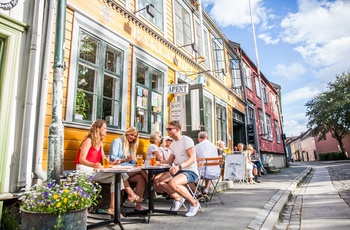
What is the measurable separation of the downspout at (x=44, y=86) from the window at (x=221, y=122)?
348 inches

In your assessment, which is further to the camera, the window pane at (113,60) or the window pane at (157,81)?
the window pane at (157,81)

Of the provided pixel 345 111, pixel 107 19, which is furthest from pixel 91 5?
pixel 345 111

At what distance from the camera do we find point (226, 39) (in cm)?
1465

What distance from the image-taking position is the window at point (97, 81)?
528 cm

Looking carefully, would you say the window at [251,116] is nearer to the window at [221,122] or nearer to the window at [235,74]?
the window at [235,74]

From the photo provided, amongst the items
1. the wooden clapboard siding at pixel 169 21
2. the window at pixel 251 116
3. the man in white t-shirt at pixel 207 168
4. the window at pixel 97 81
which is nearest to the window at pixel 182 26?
the wooden clapboard siding at pixel 169 21

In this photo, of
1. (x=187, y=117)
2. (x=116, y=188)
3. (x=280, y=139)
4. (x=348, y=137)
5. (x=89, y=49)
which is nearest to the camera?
(x=116, y=188)

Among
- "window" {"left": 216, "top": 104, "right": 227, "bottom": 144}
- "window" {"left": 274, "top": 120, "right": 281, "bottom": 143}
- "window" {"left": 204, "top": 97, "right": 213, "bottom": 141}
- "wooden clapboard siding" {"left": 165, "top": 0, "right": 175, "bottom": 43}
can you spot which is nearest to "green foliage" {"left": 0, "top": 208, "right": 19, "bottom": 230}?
"wooden clapboard siding" {"left": 165, "top": 0, "right": 175, "bottom": 43}

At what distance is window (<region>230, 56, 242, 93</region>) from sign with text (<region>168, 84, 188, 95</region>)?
7868mm

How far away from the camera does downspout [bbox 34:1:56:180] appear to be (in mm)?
4062

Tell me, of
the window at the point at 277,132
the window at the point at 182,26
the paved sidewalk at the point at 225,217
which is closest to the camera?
the paved sidewalk at the point at 225,217

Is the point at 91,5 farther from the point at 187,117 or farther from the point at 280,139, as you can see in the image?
the point at 280,139

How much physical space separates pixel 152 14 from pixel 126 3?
2.82ft

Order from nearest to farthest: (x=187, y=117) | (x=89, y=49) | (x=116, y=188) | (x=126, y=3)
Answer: (x=116, y=188), (x=89, y=49), (x=126, y=3), (x=187, y=117)
